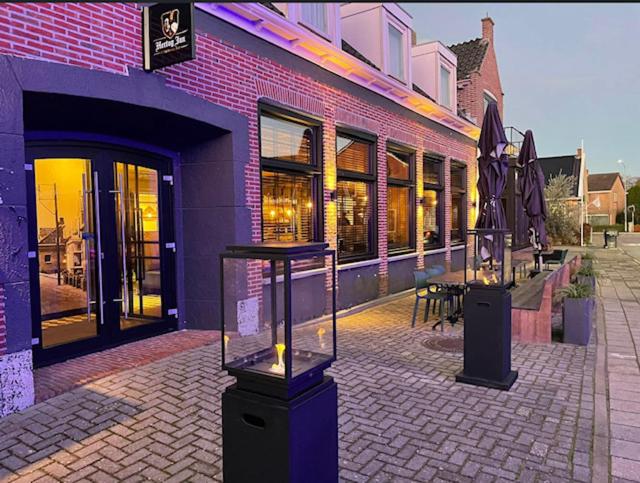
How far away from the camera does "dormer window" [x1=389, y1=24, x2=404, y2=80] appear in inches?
452

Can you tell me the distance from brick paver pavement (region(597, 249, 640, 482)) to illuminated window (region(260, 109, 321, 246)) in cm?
499

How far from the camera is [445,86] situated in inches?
573

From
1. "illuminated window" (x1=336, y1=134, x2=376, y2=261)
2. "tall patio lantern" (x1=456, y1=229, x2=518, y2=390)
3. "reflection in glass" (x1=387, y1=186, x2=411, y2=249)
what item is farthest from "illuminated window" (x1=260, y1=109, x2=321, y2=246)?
"tall patio lantern" (x1=456, y1=229, x2=518, y2=390)

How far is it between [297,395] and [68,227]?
5228mm

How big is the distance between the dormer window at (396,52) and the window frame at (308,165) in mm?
4073

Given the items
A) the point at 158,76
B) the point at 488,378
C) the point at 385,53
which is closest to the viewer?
the point at 488,378

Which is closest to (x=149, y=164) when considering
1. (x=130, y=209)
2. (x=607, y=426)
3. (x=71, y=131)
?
(x=130, y=209)

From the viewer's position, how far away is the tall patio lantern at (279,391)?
2.37 metres

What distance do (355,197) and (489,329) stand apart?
5341 mm

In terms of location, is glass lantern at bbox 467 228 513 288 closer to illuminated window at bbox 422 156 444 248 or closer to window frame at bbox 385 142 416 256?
window frame at bbox 385 142 416 256

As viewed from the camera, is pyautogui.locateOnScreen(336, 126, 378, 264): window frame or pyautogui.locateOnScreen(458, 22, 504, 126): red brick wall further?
pyautogui.locateOnScreen(458, 22, 504, 126): red brick wall

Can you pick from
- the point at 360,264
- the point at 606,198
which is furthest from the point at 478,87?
the point at 606,198

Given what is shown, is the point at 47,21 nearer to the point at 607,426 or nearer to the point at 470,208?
the point at 607,426

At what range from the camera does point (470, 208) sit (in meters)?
16.1
